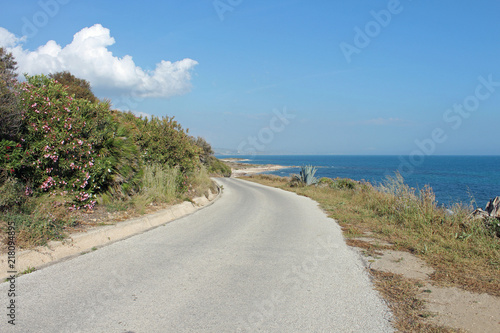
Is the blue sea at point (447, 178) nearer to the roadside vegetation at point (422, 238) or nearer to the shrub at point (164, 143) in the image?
the roadside vegetation at point (422, 238)

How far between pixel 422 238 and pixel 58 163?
27.0ft

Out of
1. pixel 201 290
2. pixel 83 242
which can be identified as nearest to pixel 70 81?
pixel 83 242

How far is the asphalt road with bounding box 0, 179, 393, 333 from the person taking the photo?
350cm

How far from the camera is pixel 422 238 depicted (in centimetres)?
738

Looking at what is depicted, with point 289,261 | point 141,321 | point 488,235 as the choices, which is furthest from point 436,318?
point 488,235

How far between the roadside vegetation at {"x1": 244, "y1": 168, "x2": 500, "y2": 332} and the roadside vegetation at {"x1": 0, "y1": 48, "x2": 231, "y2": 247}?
5.65 metres

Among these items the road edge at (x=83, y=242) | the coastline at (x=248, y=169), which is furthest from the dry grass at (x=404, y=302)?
the coastline at (x=248, y=169)

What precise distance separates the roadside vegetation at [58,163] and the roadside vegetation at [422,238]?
18.5 ft

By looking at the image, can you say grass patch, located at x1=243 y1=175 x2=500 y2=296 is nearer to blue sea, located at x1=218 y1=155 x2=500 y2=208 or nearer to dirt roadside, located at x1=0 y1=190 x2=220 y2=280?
blue sea, located at x1=218 y1=155 x2=500 y2=208

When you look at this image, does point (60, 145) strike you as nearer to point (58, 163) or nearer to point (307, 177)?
point (58, 163)

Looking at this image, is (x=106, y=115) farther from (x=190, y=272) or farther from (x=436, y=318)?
(x=436, y=318)

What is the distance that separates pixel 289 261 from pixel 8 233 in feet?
15.3

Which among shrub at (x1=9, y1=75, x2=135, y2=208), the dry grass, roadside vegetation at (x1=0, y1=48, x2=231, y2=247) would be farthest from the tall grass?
the dry grass

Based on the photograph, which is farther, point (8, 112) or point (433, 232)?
point (433, 232)
